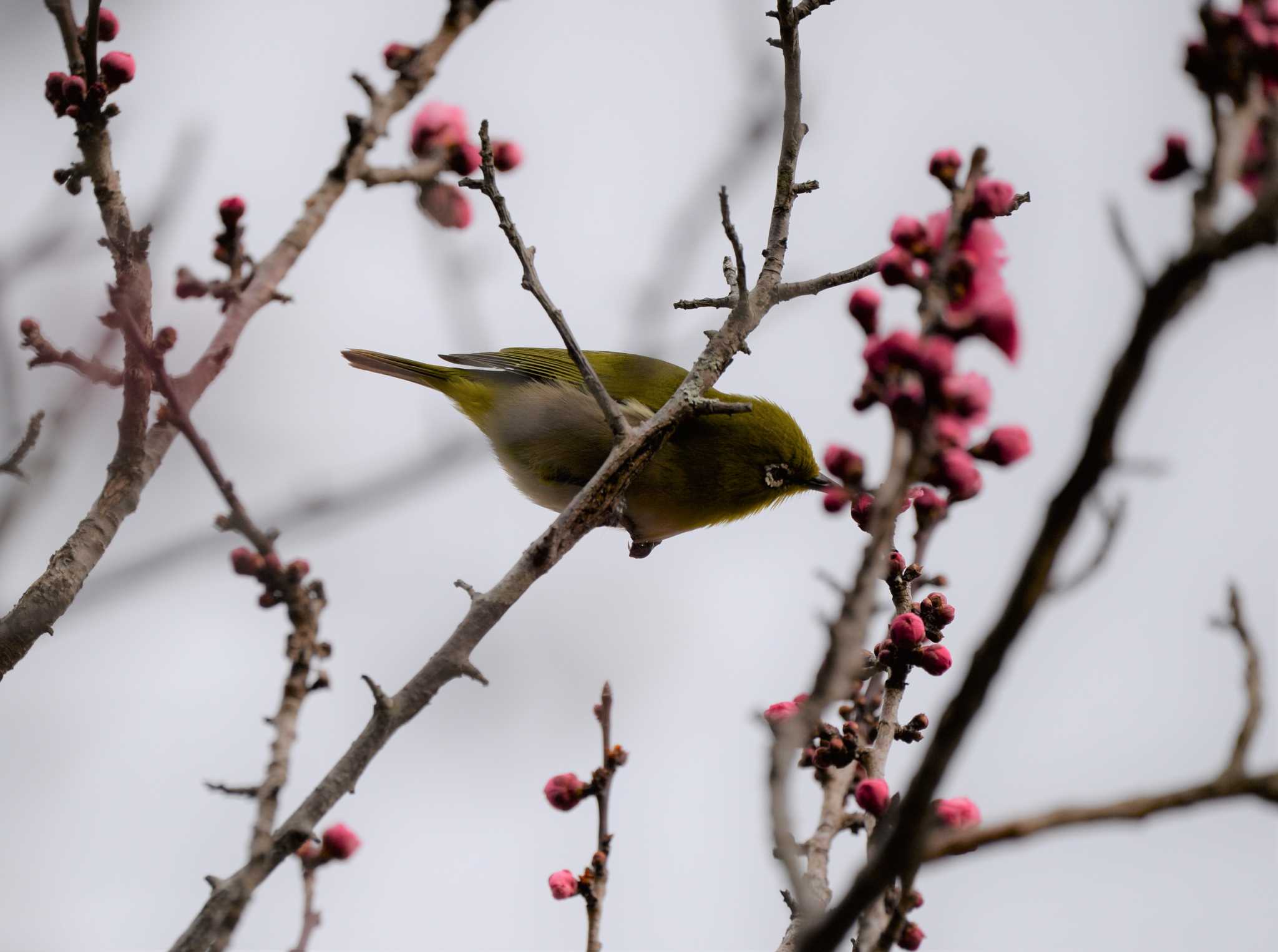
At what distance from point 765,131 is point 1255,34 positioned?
82.1 inches

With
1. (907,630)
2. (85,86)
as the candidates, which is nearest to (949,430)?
(907,630)

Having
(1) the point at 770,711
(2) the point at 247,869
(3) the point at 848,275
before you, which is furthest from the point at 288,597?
(3) the point at 848,275

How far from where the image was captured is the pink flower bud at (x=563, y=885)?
3.26 m

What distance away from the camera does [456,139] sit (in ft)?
13.3

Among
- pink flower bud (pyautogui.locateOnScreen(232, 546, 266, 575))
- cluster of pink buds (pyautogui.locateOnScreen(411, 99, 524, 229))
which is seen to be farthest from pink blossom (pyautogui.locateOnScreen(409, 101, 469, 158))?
pink flower bud (pyautogui.locateOnScreen(232, 546, 266, 575))

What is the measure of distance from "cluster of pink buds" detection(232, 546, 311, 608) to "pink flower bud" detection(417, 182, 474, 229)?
1.27 meters

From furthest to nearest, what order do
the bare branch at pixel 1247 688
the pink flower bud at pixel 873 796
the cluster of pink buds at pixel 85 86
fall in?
the cluster of pink buds at pixel 85 86 < the pink flower bud at pixel 873 796 < the bare branch at pixel 1247 688

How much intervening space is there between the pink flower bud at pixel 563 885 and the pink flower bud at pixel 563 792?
0.27 metres

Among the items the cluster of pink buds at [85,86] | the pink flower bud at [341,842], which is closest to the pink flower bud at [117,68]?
the cluster of pink buds at [85,86]

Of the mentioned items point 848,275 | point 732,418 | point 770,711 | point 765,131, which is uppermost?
point 732,418

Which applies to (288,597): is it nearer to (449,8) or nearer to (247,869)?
(247,869)

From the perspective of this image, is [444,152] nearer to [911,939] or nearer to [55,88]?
[55,88]

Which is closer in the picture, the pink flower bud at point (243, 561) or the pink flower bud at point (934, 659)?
the pink flower bud at point (934, 659)

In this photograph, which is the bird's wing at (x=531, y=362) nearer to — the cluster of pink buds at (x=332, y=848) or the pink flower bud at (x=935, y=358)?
the cluster of pink buds at (x=332, y=848)
